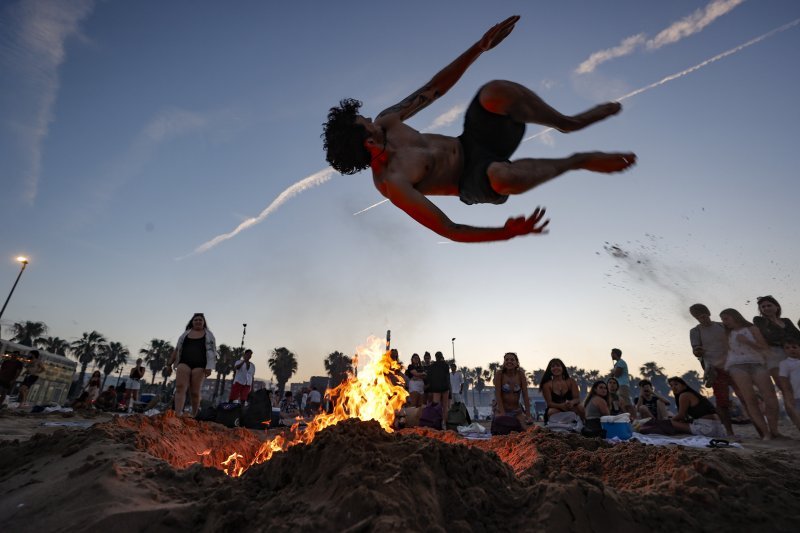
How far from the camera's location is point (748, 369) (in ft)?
19.6

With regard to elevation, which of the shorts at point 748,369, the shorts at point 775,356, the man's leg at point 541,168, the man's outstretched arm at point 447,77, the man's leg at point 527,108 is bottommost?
the shorts at point 748,369

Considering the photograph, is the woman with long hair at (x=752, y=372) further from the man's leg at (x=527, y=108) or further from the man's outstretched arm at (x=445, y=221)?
the man's outstretched arm at (x=445, y=221)

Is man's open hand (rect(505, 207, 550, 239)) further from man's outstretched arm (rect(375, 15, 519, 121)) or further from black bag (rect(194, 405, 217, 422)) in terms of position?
black bag (rect(194, 405, 217, 422))

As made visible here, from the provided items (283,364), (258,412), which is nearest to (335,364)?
(283,364)

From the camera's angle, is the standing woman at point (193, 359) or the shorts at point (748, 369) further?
the standing woman at point (193, 359)

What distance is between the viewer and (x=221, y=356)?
5228 centimetres

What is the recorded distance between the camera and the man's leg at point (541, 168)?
280 cm

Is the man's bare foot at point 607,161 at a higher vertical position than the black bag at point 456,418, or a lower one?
higher

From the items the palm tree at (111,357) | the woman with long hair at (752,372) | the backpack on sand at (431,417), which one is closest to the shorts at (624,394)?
the woman with long hair at (752,372)

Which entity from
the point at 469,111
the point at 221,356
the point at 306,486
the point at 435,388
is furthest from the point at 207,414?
the point at 221,356

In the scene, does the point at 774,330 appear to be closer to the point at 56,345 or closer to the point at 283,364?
the point at 283,364

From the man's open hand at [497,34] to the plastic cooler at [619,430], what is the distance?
4900mm

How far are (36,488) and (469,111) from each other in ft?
12.9

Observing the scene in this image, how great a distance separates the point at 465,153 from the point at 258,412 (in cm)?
642
